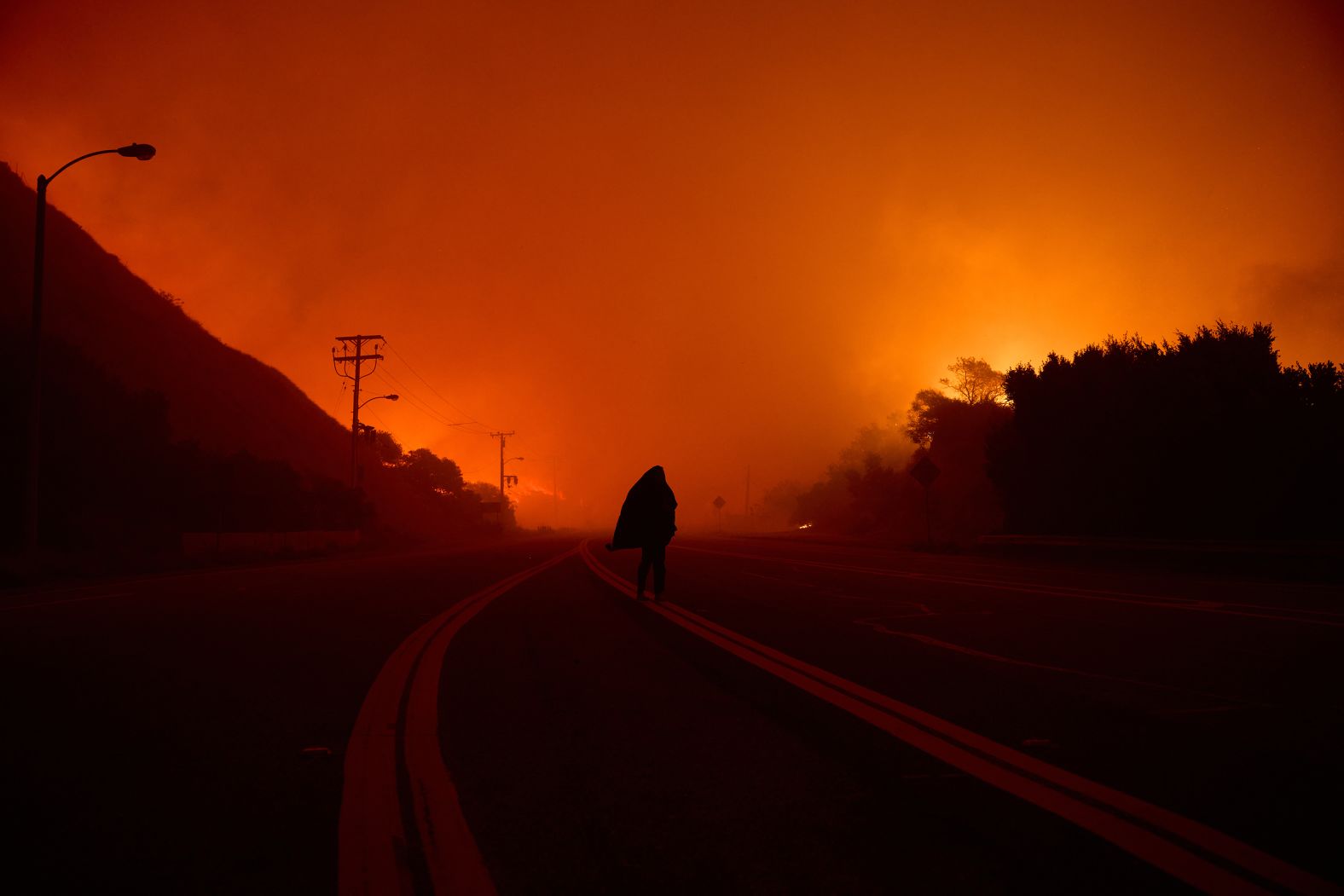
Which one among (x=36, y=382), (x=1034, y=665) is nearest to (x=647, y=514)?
(x=1034, y=665)

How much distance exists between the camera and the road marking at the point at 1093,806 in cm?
316

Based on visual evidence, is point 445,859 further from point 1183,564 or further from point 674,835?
point 1183,564

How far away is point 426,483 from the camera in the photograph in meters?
117

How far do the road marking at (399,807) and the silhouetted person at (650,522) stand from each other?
7.49 meters

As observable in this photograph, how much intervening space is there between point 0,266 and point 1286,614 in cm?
7162

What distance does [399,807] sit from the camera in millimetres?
4000

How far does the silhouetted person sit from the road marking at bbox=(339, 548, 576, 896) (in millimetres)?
7485

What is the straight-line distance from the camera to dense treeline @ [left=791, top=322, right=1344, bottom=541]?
81.3 feet

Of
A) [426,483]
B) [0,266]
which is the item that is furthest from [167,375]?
[426,483]

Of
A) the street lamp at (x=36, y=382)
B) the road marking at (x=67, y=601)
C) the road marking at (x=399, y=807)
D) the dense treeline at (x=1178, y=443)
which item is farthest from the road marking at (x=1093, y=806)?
the dense treeline at (x=1178, y=443)

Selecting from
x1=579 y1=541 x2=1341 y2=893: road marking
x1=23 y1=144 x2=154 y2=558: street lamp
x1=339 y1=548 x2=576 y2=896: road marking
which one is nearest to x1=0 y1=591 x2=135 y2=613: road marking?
x1=23 y1=144 x2=154 y2=558: street lamp

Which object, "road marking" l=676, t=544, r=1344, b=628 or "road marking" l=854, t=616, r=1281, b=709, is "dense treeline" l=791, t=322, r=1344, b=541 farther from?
"road marking" l=854, t=616, r=1281, b=709

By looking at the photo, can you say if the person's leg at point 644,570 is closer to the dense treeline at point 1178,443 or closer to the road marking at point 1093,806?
the road marking at point 1093,806

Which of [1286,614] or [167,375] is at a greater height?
[167,375]
